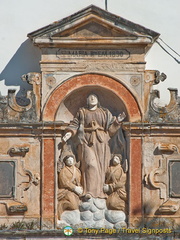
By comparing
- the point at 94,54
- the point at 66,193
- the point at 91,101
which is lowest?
the point at 66,193

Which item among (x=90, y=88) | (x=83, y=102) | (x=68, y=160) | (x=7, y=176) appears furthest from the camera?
(x=83, y=102)

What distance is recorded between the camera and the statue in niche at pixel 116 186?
22391 mm

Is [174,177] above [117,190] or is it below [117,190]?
above

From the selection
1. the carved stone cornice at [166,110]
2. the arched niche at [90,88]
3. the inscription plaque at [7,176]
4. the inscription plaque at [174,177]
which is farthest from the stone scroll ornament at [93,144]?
the inscription plaque at [7,176]

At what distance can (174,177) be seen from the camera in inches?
884

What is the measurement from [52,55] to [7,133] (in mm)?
1750

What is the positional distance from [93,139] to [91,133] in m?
0.13

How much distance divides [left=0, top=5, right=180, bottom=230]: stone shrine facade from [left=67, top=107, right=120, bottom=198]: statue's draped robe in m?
0.02

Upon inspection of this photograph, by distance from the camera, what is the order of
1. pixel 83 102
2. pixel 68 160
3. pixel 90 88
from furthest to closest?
1. pixel 83 102
2. pixel 90 88
3. pixel 68 160

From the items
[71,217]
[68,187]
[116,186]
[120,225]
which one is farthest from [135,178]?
[71,217]

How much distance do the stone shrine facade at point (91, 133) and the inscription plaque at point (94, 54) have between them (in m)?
0.02

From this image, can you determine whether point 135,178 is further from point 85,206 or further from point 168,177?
point 85,206

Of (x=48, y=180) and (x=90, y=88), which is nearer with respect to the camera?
(x=48, y=180)

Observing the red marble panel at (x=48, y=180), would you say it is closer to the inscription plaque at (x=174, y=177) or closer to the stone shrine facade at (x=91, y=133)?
the stone shrine facade at (x=91, y=133)
